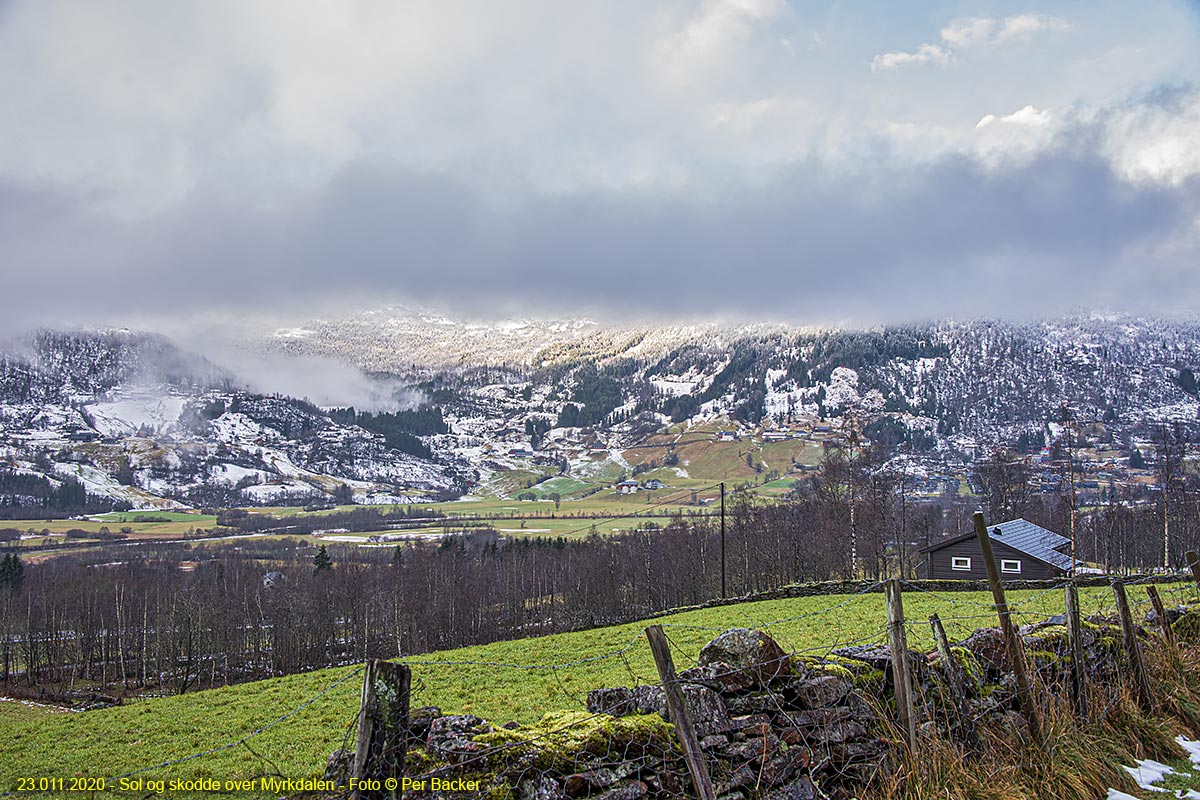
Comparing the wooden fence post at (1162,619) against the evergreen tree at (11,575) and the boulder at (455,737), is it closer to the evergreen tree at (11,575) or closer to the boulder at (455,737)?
the boulder at (455,737)

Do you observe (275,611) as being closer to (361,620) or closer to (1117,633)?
(361,620)

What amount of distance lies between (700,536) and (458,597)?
109 feet

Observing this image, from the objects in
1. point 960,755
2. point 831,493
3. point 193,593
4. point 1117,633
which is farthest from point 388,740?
point 193,593

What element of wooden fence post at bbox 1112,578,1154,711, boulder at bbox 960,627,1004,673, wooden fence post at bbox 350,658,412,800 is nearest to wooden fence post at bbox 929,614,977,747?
boulder at bbox 960,627,1004,673

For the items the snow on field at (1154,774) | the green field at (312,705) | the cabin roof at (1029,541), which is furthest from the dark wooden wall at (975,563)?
the snow on field at (1154,774)

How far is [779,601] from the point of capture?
4022cm

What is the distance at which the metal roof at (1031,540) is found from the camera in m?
51.0

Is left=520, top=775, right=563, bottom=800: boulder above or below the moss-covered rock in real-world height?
below

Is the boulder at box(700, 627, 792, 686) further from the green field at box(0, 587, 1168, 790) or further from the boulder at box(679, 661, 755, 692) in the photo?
the green field at box(0, 587, 1168, 790)

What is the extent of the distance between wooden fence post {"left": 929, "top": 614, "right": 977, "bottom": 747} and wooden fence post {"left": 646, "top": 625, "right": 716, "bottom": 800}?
3.58 m

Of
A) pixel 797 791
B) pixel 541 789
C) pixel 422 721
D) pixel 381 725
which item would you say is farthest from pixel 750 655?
pixel 381 725

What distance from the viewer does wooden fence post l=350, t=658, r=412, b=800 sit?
4.50 m

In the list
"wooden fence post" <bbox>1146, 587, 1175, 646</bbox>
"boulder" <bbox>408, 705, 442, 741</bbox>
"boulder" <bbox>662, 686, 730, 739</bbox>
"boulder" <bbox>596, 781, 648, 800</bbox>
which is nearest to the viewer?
"boulder" <bbox>596, 781, 648, 800</bbox>

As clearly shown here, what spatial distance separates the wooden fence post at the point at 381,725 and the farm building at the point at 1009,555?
178 feet
